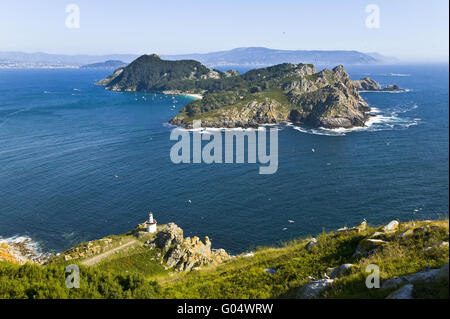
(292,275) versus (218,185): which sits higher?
(292,275)

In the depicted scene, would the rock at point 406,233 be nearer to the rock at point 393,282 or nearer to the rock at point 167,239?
the rock at point 393,282

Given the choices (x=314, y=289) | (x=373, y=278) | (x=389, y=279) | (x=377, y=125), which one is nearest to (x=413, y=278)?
(x=389, y=279)

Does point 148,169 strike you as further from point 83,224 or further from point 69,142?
point 69,142

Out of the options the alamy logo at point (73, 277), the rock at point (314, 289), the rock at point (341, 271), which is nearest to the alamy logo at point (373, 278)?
the rock at point (341, 271)

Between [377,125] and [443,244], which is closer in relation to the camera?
[443,244]

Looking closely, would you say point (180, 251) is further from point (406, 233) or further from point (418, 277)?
point (418, 277)

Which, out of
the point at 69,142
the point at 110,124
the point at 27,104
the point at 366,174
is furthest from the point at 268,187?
the point at 27,104

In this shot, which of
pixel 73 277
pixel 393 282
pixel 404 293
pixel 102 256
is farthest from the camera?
pixel 102 256

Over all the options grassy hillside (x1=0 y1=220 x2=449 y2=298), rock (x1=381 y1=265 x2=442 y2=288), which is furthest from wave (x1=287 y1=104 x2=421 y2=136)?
rock (x1=381 y1=265 x2=442 y2=288)
